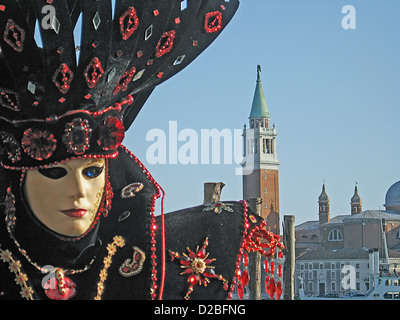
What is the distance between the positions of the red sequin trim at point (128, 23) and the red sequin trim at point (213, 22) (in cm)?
51

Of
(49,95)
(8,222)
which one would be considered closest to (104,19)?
(49,95)

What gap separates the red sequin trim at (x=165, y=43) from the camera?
3721 millimetres

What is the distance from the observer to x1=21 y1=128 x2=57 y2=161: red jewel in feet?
11.0

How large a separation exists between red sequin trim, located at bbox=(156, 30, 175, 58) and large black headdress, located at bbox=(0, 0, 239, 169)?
0.10 m

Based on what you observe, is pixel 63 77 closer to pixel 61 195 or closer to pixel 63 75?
pixel 63 75

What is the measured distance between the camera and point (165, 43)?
374cm

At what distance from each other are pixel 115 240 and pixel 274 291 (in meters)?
0.90

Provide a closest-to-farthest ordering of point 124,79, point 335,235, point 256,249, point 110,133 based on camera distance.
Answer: point 110,133, point 124,79, point 256,249, point 335,235

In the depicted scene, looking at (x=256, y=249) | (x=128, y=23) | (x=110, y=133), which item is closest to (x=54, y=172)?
(x=110, y=133)

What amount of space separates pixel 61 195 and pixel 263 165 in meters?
80.9

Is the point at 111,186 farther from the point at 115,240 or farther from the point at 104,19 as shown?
the point at 104,19

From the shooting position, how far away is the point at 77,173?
3.42 metres

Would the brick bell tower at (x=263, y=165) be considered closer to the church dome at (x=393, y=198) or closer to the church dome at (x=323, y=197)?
the church dome at (x=323, y=197)
